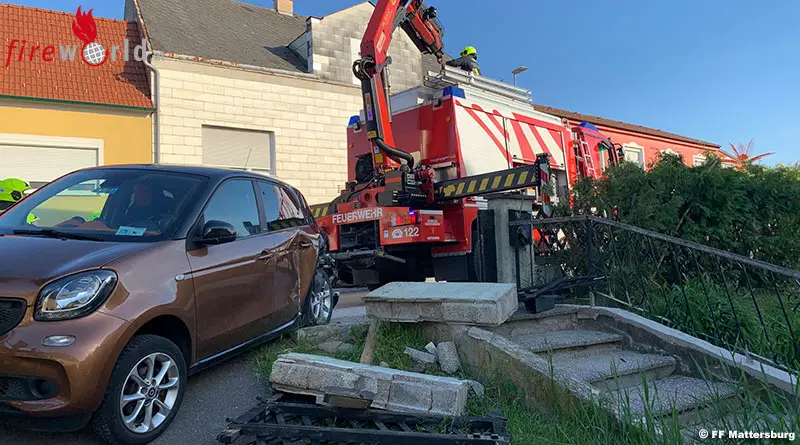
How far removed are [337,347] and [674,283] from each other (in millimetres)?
3809

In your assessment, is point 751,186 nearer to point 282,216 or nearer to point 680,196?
point 680,196

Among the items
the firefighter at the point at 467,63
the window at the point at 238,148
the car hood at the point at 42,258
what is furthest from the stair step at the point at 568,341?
the window at the point at 238,148

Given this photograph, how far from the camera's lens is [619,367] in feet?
14.5

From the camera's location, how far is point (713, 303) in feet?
17.3

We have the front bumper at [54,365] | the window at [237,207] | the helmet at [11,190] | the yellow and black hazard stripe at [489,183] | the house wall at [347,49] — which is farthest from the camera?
the house wall at [347,49]

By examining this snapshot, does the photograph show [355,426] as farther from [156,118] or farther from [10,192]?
[156,118]

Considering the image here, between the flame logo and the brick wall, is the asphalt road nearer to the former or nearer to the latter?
the brick wall

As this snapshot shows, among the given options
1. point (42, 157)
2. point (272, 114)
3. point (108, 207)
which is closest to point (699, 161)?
point (108, 207)

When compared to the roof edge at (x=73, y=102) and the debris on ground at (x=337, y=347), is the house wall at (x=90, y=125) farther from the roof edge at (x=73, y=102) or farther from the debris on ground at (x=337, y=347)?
the debris on ground at (x=337, y=347)

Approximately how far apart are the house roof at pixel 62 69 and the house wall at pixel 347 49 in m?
4.84

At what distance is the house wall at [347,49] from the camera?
1586 cm

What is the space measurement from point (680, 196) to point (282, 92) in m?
11.2

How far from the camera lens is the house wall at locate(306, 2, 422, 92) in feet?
52.0

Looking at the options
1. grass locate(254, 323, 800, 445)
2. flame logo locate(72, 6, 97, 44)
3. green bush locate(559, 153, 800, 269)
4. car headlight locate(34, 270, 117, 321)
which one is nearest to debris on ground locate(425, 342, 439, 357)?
grass locate(254, 323, 800, 445)
